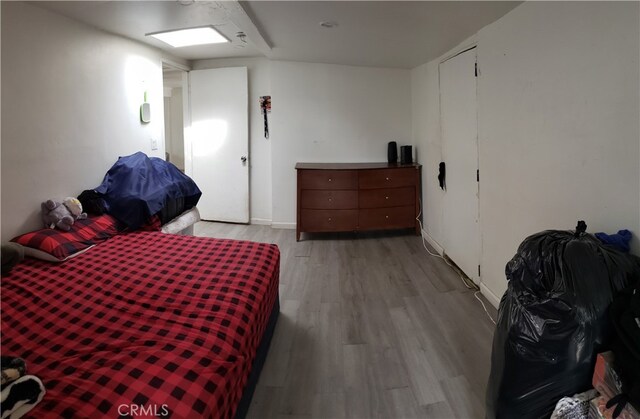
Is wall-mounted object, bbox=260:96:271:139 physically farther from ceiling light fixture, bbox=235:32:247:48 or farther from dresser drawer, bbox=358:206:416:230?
dresser drawer, bbox=358:206:416:230

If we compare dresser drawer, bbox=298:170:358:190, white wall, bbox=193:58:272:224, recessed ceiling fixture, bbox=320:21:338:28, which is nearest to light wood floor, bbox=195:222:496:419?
dresser drawer, bbox=298:170:358:190

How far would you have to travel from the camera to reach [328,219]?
4.11 metres

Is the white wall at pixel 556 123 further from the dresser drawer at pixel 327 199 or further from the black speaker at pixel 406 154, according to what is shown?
the black speaker at pixel 406 154

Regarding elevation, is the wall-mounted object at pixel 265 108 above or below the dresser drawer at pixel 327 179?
above

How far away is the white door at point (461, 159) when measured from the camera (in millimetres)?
2752

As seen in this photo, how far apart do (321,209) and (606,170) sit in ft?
9.64

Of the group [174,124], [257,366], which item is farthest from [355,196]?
[174,124]

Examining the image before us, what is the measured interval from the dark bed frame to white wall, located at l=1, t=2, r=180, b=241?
179cm

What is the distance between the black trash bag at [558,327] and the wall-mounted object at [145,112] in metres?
3.59

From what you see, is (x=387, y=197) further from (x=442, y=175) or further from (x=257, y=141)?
(x=257, y=141)

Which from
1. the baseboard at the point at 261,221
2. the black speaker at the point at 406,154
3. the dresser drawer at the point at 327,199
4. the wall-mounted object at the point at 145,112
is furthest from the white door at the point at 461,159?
the wall-mounted object at the point at 145,112

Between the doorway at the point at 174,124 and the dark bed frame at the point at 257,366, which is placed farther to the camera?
the doorway at the point at 174,124

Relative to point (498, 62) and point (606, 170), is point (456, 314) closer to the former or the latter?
point (606, 170)

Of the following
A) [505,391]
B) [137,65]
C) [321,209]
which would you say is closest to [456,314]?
[505,391]
